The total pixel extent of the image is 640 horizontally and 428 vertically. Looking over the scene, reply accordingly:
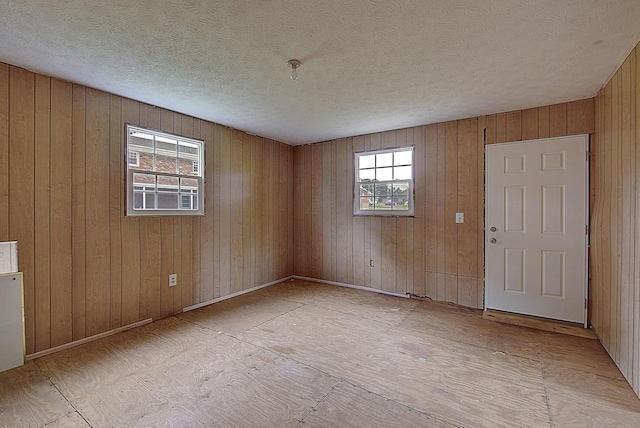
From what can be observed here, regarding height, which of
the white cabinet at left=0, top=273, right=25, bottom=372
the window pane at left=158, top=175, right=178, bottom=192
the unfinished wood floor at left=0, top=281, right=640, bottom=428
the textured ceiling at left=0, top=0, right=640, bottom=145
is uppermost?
the textured ceiling at left=0, top=0, right=640, bottom=145

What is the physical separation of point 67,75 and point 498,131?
438 centimetres

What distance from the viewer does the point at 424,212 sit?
3.89m

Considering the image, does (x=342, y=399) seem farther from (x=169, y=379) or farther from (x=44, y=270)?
(x=44, y=270)

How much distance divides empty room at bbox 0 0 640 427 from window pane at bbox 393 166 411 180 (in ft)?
0.14

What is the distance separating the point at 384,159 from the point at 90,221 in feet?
11.8

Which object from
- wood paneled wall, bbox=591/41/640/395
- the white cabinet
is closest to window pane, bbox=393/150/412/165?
wood paneled wall, bbox=591/41/640/395

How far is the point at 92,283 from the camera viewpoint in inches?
106

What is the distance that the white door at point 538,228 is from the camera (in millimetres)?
2980

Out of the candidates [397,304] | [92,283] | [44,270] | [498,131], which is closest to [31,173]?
[44,270]

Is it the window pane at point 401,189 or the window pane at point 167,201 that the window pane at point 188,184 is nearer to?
the window pane at point 167,201

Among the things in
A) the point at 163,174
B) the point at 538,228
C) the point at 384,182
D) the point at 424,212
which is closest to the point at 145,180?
the point at 163,174

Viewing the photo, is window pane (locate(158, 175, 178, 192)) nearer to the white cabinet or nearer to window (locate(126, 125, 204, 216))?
window (locate(126, 125, 204, 216))

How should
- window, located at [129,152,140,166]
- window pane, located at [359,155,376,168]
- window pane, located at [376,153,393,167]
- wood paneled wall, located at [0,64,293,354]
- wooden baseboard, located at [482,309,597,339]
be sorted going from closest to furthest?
wood paneled wall, located at [0,64,293,354] → wooden baseboard, located at [482,309,597,339] → window, located at [129,152,140,166] → window pane, located at [376,153,393,167] → window pane, located at [359,155,376,168]

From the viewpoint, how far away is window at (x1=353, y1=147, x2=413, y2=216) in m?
4.05
